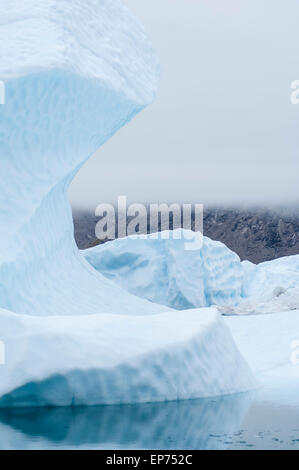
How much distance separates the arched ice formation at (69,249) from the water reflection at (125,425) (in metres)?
0.23

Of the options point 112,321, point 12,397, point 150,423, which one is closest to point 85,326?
point 112,321

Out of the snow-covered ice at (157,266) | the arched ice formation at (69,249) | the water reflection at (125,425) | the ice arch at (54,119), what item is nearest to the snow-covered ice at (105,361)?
the arched ice formation at (69,249)

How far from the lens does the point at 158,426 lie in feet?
13.8

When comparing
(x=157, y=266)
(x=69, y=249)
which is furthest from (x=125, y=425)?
(x=157, y=266)

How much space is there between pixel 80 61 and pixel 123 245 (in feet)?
25.0

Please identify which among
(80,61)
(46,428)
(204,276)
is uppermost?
(80,61)

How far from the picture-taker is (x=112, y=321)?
5.47 m

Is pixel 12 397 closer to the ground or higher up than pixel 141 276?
higher up

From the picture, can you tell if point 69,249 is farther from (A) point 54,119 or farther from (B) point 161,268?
(B) point 161,268

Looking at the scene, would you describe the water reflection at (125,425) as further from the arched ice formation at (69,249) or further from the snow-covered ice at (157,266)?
the snow-covered ice at (157,266)

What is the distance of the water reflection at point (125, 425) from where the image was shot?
3.77 meters

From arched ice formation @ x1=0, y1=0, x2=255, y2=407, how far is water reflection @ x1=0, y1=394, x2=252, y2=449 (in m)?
0.23

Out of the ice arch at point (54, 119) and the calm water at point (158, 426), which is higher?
the ice arch at point (54, 119)
